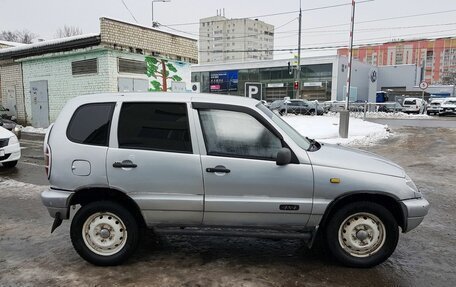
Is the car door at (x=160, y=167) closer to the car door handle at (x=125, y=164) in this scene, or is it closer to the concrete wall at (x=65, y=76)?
the car door handle at (x=125, y=164)

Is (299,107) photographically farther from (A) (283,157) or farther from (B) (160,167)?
(B) (160,167)

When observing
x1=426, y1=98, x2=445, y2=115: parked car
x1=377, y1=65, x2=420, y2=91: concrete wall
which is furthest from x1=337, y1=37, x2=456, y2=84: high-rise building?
x1=426, y1=98, x2=445, y2=115: parked car

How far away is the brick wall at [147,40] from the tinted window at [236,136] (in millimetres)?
13635

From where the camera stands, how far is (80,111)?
421 cm

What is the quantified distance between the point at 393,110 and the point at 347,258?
40465 mm

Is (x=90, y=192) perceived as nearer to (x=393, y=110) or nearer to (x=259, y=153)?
(x=259, y=153)

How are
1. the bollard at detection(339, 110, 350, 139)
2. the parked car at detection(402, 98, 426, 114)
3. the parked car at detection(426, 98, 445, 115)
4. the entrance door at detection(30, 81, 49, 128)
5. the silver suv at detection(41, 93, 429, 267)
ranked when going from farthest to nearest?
1. the parked car at detection(402, 98, 426, 114)
2. the parked car at detection(426, 98, 445, 115)
3. the entrance door at detection(30, 81, 49, 128)
4. the bollard at detection(339, 110, 350, 139)
5. the silver suv at detection(41, 93, 429, 267)

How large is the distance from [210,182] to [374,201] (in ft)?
5.54

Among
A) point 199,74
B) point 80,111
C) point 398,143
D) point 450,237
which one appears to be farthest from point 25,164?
point 199,74

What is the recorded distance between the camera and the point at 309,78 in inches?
2082

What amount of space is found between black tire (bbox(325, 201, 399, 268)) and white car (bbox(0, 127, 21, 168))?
8319mm

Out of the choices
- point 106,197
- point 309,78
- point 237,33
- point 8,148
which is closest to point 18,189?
point 8,148

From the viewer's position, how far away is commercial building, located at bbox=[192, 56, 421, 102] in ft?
167

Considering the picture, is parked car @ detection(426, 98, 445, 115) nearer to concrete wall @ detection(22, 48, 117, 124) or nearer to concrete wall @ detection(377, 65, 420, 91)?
concrete wall @ detection(377, 65, 420, 91)
